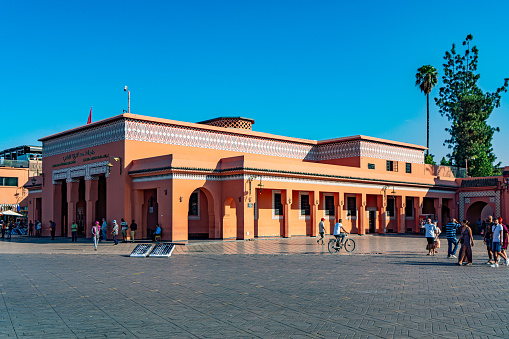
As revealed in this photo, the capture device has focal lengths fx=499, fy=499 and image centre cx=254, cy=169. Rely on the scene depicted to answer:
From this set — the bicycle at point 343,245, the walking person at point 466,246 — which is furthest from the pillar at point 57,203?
the walking person at point 466,246

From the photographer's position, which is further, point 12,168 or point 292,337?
point 12,168

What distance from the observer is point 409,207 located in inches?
1727

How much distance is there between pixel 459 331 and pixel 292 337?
106 inches

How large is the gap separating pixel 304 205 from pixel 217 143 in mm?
7770

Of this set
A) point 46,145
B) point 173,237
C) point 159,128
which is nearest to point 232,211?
point 173,237

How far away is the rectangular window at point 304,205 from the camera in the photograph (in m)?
36.1

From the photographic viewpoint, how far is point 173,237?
93.5 ft

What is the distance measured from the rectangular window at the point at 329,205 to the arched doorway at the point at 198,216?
1013cm

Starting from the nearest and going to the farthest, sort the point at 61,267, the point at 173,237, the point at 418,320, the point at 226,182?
the point at 418,320, the point at 61,267, the point at 173,237, the point at 226,182

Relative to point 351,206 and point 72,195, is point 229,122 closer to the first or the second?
point 351,206

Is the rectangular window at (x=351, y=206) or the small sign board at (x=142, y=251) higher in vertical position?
the rectangular window at (x=351, y=206)

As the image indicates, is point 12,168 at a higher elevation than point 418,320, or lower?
higher

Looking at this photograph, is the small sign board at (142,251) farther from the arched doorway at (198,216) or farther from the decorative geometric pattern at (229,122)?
the decorative geometric pattern at (229,122)

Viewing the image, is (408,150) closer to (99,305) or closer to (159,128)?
(159,128)
